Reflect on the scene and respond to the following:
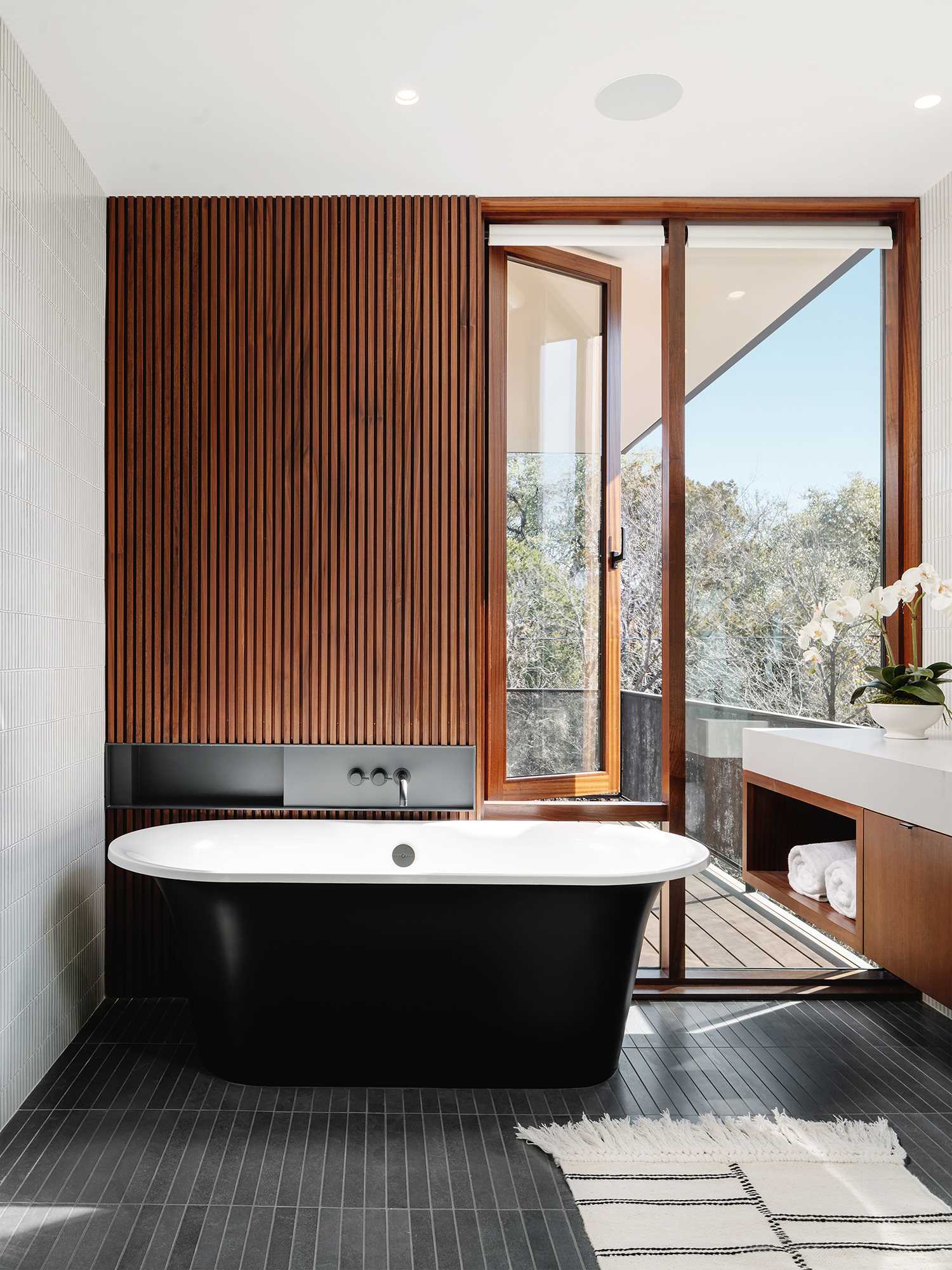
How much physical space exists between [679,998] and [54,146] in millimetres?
3415

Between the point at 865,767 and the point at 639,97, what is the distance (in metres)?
2.02

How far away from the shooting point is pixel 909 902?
2.41 meters

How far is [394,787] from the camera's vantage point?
321 centimetres

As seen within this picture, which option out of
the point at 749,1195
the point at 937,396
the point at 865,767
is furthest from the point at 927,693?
the point at 749,1195

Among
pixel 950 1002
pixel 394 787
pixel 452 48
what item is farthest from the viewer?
pixel 394 787

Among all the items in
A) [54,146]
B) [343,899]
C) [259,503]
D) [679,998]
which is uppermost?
[54,146]

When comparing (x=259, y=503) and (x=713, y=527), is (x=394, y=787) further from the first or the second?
(x=713, y=527)

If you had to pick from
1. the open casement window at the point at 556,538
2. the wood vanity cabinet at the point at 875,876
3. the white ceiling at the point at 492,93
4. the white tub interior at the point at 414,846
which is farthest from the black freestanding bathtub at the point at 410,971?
the white ceiling at the point at 492,93

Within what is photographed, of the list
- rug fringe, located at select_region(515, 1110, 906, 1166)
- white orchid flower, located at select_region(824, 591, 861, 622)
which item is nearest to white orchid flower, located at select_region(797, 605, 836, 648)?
white orchid flower, located at select_region(824, 591, 861, 622)

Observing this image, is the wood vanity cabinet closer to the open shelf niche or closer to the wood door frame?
the open shelf niche

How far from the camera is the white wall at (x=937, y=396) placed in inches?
123

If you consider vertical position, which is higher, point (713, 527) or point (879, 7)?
point (879, 7)

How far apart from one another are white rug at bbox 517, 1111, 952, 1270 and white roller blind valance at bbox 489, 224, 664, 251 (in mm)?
2843

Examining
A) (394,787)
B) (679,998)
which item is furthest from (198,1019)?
(679,998)
